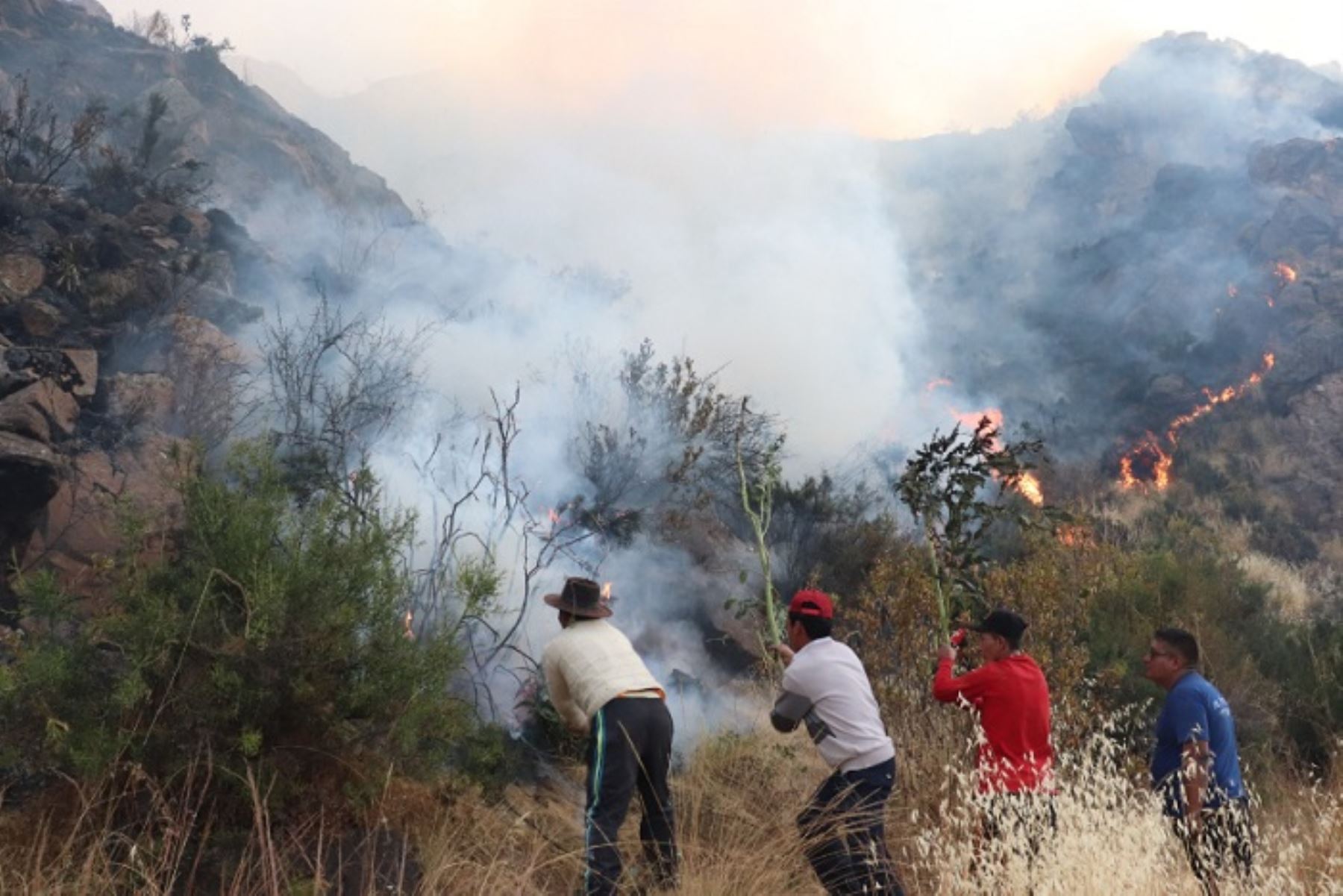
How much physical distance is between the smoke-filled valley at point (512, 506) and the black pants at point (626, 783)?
7.8 inches

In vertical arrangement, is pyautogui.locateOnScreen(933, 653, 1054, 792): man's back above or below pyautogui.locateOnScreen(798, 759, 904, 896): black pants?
above

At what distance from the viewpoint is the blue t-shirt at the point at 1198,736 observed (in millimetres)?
4520

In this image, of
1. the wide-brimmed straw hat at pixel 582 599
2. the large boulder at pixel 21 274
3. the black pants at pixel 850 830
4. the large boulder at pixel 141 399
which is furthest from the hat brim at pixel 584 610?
the large boulder at pixel 21 274

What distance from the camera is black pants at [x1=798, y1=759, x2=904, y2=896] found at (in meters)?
4.23

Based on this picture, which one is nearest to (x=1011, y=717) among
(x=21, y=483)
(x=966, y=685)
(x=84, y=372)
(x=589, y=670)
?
(x=966, y=685)

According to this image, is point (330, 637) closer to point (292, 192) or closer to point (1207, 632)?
point (1207, 632)

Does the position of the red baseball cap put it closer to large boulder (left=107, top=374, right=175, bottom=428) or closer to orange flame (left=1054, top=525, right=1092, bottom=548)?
orange flame (left=1054, top=525, right=1092, bottom=548)

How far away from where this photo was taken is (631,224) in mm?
35719

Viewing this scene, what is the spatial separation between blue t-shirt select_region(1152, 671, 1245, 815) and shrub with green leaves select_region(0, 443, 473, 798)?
125 inches

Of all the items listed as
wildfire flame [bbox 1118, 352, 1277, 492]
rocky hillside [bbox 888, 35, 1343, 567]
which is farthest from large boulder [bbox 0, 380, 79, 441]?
wildfire flame [bbox 1118, 352, 1277, 492]

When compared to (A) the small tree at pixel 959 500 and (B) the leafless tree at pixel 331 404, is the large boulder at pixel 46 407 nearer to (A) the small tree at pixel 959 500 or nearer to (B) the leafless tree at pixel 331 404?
(B) the leafless tree at pixel 331 404

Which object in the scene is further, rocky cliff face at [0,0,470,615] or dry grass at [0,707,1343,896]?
rocky cliff face at [0,0,470,615]

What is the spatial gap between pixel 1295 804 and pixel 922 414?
25.4 metres

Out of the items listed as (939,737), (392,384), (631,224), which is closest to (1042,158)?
(631,224)
